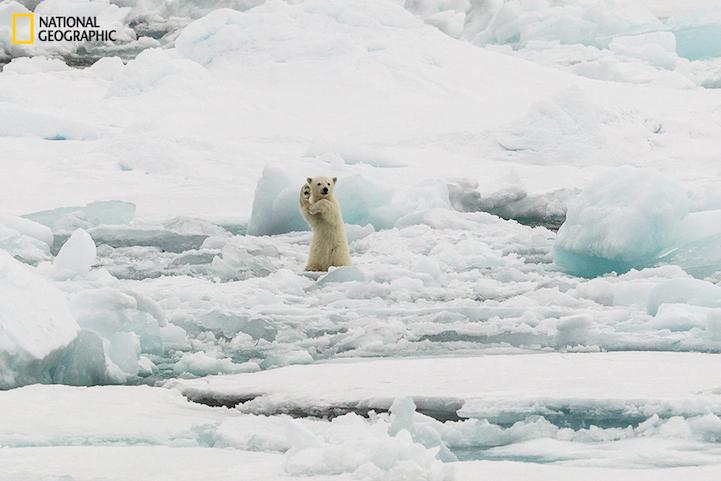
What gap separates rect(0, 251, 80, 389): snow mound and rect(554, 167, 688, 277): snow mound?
446 cm

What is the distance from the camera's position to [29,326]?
4867 millimetres

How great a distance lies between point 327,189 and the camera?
8516 millimetres

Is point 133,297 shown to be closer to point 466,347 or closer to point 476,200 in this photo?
point 466,347

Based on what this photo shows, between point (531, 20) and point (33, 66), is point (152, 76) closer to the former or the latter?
point (33, 66)

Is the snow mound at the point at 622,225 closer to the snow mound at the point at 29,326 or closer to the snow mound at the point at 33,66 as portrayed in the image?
the snow mound at the point at 29,326

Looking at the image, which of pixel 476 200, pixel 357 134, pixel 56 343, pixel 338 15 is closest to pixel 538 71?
pixel 338 15

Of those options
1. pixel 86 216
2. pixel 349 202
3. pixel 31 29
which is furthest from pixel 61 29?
pixel 349 202

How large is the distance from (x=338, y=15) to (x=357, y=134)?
4.89 metres

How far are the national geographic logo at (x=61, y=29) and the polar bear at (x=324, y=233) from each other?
64.1ft

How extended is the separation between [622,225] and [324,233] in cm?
210

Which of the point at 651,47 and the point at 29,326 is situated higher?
the point at 651,47

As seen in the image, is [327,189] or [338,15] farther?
[338,15]

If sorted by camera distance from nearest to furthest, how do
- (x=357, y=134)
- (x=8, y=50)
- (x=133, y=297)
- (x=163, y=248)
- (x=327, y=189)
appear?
(x=133, y=297) → (x=327, y=189) → (x=163, y=248) → (x=357, y=134) → (x=8, y=50)

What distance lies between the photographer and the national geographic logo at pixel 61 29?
26.8 meters
